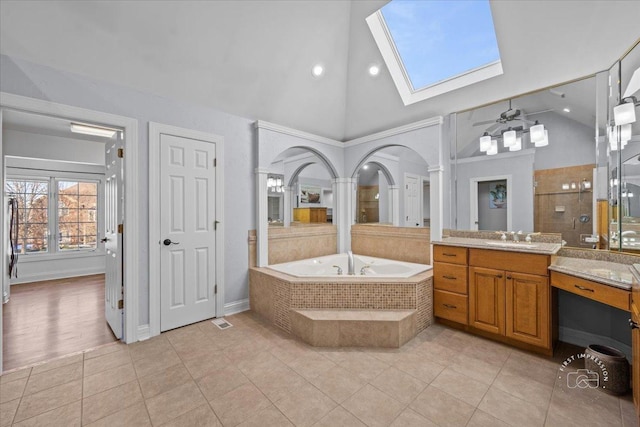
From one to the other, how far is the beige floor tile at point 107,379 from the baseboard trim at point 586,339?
12.3ft

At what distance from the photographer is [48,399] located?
1.89 meters

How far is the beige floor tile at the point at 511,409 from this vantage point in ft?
5.51

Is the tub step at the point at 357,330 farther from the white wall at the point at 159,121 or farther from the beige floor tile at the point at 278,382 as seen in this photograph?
the white wall at the point at 159,121

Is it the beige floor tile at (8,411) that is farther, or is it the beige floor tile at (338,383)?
the beige floor tile at (338,383)

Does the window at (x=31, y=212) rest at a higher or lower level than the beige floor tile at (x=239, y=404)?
higher

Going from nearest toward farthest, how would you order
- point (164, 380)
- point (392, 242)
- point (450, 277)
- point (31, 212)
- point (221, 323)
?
point (164, 380), point (450, 277), point (221, 323), point (392, 242), point (31, 212)

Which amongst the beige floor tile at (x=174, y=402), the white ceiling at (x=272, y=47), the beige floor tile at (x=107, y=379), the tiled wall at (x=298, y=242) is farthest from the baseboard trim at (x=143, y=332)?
the white ceiling at (x=272, y=47)

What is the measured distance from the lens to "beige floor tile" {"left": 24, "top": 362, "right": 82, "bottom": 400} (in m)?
2.01

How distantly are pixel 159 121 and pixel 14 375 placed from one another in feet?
7.80

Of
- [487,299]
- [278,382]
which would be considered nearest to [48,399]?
[278,382]

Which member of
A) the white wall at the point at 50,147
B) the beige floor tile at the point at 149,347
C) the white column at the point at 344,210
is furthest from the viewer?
the white column at the point at 344,210

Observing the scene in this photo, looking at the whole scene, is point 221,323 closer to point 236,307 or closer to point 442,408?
point 236,307

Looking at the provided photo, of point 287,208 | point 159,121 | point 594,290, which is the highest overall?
point 159,121

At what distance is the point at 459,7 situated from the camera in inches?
110
